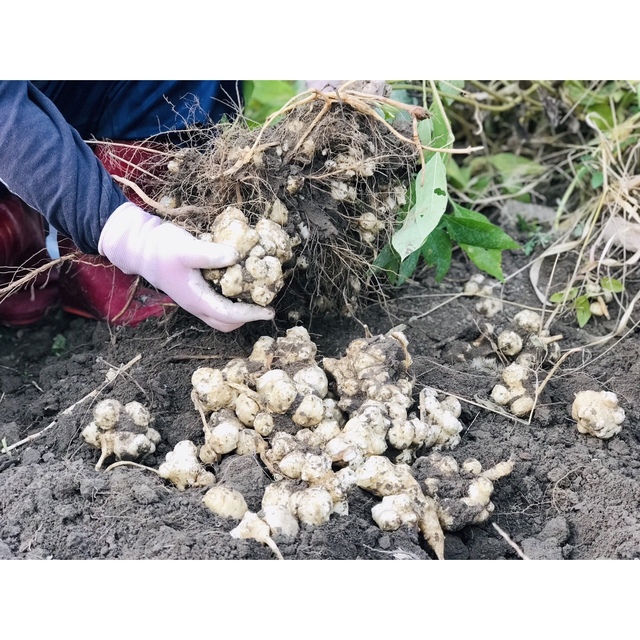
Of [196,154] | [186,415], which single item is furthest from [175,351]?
[196,154]

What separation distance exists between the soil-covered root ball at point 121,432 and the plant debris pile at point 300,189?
305mm

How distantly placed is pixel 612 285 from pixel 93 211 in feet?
4.24

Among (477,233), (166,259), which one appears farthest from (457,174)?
(166,259)

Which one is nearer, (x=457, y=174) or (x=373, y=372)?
(x=373, y=372)

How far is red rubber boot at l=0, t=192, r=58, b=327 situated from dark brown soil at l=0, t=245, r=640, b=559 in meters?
0.06

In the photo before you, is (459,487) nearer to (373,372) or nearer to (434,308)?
(373,372)

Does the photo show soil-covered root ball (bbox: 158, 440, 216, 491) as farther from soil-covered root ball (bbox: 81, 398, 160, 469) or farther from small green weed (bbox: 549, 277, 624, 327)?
small green weed (bbox: 549, 277, 624, 327)

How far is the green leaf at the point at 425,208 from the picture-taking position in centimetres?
161

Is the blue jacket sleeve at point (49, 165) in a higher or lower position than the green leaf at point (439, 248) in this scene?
higher

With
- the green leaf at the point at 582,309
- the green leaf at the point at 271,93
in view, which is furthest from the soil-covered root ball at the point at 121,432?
the green leaf at the point at 271,93

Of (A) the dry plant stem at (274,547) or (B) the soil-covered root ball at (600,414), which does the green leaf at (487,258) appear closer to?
(B) the soil-covered root ball at (600,414)

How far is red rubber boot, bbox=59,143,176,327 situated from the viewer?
5.89ft

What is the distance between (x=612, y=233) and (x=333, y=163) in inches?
36.5

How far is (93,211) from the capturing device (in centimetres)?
152
